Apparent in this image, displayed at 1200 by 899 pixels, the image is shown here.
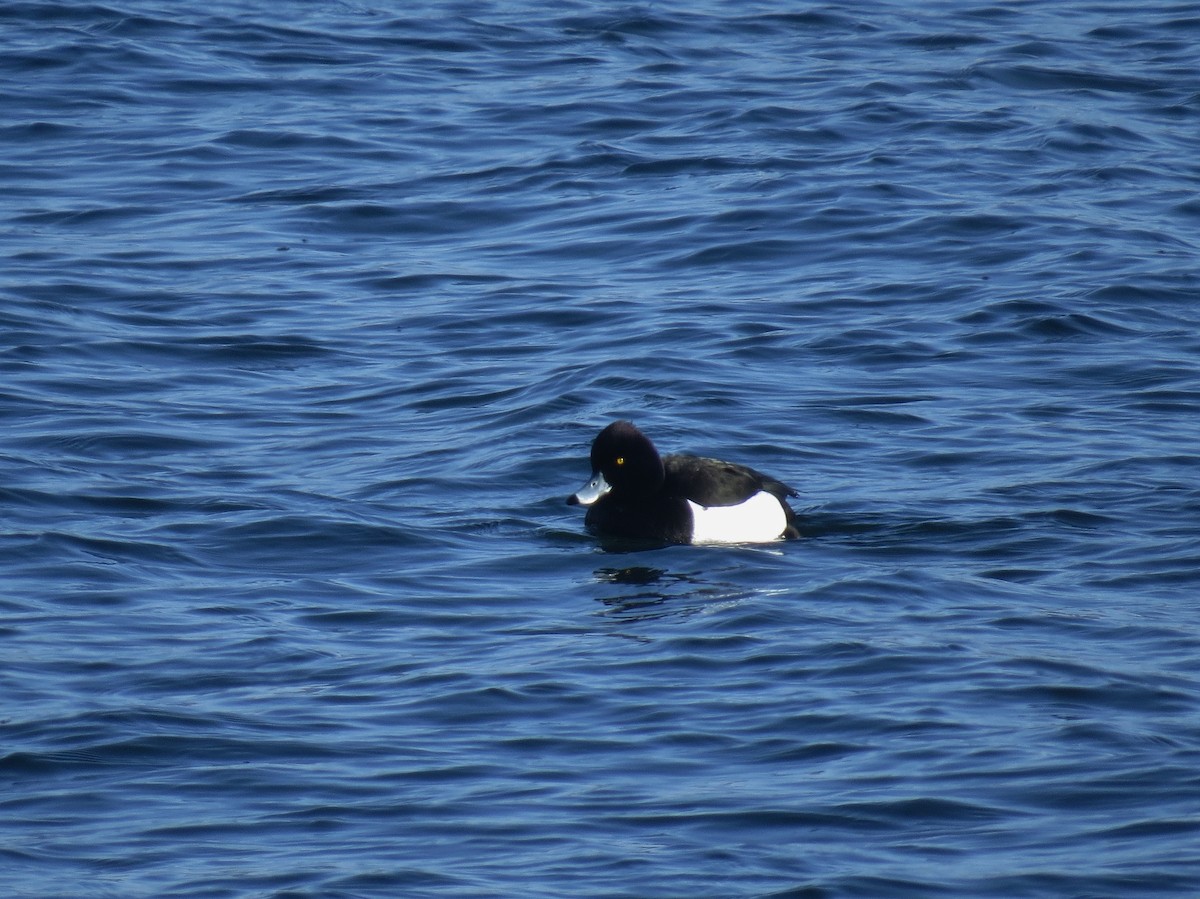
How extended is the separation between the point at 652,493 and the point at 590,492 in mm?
341

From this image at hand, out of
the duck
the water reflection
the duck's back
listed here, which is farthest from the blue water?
the duck's back

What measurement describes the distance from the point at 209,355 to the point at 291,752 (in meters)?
6.77

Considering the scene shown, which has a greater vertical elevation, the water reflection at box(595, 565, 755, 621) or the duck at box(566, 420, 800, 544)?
the duck at box(566, 420, 800, 544)

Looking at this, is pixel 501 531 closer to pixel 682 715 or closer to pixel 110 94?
pixel 682 715

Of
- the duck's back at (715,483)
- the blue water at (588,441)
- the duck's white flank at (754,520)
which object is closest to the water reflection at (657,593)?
the blue water at (588,441)

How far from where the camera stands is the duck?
10.4 m

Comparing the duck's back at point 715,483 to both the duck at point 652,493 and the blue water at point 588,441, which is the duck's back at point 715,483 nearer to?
the duck at point 652,493

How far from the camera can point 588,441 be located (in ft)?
38.9

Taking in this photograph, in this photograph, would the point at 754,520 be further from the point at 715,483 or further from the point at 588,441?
the point at 588,441

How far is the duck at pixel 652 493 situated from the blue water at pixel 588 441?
0.15m

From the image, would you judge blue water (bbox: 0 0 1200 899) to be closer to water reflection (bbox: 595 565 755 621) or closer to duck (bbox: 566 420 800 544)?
water reflection (bbox: 595 565 755 621)

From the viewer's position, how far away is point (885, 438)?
38.6ft

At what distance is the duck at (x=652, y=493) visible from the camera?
10.4m

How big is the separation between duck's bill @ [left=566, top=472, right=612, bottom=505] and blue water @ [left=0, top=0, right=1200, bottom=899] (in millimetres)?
210
